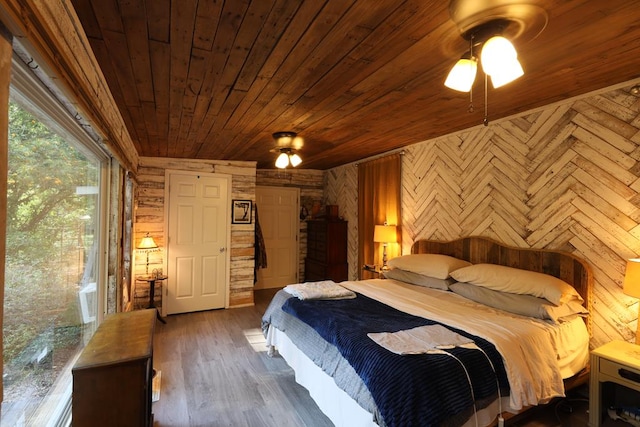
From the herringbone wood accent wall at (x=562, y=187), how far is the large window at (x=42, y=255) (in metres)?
3.39

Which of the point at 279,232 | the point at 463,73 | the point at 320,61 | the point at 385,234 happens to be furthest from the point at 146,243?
the point at 463,73

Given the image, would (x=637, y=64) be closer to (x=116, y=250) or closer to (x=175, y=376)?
(x=116, y=250)

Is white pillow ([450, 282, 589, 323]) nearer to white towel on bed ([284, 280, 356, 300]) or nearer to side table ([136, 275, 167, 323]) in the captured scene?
white towel on bed ([284, 280, 356, 300])

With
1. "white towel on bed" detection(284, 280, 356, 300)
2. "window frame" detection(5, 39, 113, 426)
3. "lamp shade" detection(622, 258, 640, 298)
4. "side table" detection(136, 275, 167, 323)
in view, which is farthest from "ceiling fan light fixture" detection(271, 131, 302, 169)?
"lamp shade" detection(622, 258, 640, 298)

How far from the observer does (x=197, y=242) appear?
4723 millimetres

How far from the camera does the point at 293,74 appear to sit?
6.23 feet

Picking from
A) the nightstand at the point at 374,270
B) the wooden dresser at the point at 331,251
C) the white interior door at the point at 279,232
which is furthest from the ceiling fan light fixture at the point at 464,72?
the white interior door at the point at 279,232

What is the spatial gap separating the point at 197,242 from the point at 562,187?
14.8ft

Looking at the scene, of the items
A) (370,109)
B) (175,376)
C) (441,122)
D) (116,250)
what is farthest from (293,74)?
(175,376)

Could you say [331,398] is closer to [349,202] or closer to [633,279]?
[633,279]

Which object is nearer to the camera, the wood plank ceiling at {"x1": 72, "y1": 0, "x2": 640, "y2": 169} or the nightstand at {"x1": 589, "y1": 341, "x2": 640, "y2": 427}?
the wood plank ceiling at {"x1": 72, "y1": 0, "x2": 640, "y2": 169}

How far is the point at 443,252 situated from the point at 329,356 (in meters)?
2.09

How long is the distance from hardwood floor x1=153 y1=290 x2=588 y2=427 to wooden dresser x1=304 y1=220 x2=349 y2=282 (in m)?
1.80

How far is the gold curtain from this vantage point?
4246 mm
